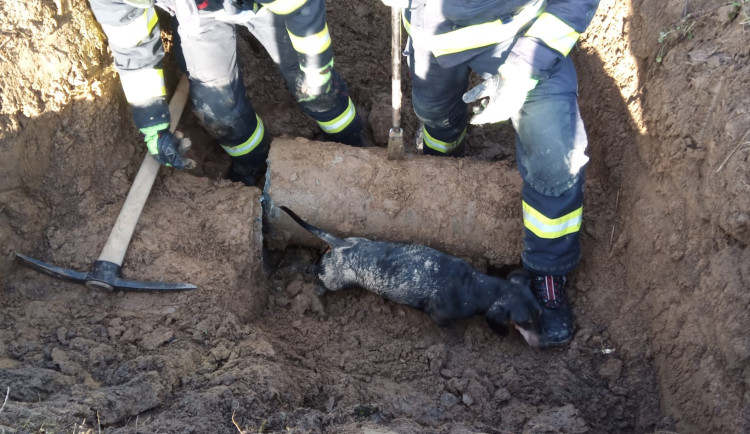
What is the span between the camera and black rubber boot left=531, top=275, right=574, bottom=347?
9.41 feet

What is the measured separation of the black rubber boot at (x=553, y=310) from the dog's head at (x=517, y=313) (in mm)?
55

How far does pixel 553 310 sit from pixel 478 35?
1502mm

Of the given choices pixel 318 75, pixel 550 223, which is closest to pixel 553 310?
pixel 550 223

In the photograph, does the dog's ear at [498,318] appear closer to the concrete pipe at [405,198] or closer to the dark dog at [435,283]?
the dark dog at [435,283]

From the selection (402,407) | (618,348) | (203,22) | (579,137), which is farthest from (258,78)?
(618,348)

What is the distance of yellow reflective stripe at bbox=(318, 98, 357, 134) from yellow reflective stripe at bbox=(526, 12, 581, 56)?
1406mm

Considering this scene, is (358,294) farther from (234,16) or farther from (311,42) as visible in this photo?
(234,16)

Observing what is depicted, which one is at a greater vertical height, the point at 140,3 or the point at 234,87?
the point at 140,3

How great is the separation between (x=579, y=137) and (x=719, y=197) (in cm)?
66

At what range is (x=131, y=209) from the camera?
2963 millimetres

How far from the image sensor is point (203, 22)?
9.69ft

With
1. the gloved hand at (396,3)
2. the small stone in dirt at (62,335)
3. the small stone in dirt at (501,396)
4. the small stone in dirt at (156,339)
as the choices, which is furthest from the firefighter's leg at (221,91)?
the small stone in dirt at (501,396)

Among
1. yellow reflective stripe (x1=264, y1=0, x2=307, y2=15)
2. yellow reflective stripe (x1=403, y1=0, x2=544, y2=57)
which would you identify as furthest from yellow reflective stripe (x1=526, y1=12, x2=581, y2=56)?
yellow reflective stripe (x1=264, y1=0, x2=307, y2=15)

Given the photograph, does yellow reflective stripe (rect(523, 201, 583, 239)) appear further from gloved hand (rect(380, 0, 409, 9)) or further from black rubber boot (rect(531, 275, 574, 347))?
gloved hand (rect(380, 0, 409, 9))
